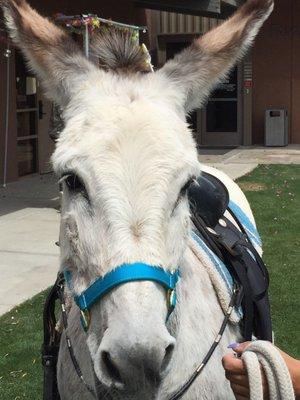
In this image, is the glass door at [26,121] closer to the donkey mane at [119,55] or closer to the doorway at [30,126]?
the doorway at [30,126]

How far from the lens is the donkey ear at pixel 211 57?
7.77 feet

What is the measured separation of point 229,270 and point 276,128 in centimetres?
1594

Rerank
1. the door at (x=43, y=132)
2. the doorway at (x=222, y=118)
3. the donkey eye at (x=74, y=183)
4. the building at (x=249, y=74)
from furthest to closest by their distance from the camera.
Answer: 1. the doorway at (x=222, y=118)
2. the building at (x=249, y=74)
3. the door at (x=43, y=132)
4. the donkey eye at (x=74, y=183)

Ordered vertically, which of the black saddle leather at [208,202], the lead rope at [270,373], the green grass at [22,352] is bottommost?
the green grass at [22,352]

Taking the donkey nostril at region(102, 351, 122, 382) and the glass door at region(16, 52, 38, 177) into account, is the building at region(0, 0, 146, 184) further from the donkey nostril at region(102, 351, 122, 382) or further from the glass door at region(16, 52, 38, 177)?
the donkey nostril at region(102, 351, 122, 382)

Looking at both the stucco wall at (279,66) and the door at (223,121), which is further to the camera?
the door at (223,121)

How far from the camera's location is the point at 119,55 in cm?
240

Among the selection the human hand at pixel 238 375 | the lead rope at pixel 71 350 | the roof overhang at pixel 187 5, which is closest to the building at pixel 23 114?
the roof overhang at pixel 187 5

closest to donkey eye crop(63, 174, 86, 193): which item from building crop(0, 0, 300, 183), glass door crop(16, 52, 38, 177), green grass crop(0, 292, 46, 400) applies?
green grass crop(0, 292, 46, 400)

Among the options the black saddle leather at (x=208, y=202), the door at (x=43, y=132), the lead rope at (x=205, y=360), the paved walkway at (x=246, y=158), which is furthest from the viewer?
the paved walkway at (x=246, y=158)

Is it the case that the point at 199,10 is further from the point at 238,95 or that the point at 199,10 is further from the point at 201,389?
the point at 201,389

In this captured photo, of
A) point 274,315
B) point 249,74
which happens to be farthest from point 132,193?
point 249,74

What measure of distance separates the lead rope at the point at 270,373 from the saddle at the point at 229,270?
785mm

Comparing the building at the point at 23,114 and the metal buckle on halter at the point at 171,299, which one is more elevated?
the building at the point at 23,114
